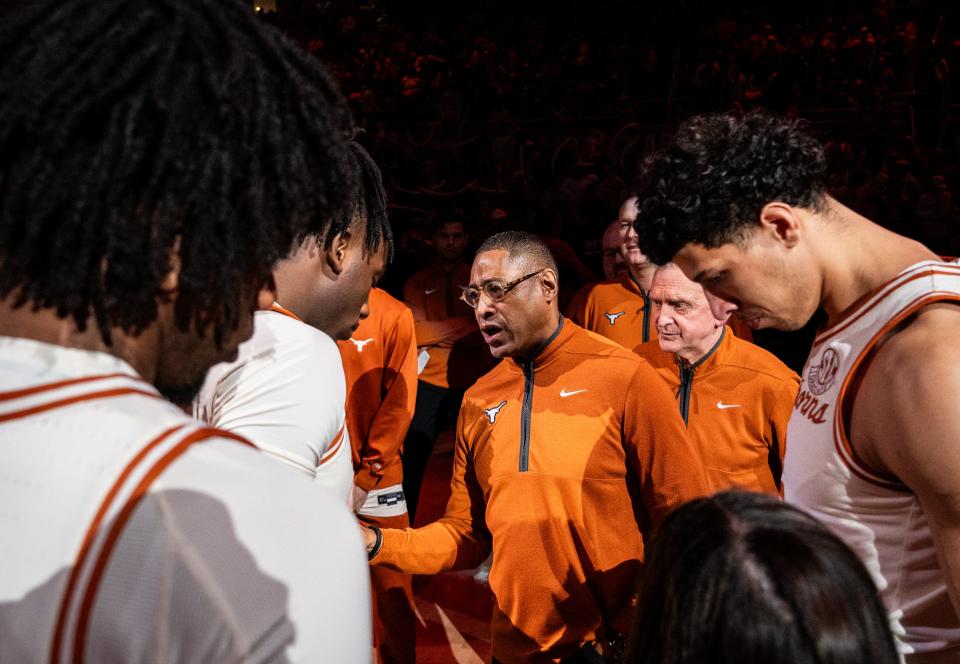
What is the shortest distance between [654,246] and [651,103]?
31.6 ft

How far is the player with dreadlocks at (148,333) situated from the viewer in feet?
2.27

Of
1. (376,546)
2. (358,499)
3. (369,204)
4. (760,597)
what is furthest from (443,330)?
(760,597)

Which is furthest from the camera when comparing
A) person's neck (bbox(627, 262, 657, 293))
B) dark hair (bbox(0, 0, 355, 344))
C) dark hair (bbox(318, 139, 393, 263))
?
person's neck (bbox(627, 262, 657, 293))

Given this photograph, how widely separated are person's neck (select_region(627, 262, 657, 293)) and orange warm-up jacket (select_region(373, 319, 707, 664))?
202 centimetres

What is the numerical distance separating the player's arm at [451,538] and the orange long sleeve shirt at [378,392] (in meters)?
1.39

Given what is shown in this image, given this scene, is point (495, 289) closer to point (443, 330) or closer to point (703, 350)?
point (703, 350)

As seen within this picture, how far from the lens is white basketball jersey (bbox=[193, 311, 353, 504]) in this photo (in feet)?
5.05

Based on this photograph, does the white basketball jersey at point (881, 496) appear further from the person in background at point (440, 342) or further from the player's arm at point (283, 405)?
the person in background at point (440, 342)

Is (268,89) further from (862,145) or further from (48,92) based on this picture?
(862,145)

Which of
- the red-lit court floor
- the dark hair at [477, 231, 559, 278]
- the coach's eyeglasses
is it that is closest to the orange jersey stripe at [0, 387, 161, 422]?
the coach's eyeglasses

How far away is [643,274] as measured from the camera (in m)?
4.64

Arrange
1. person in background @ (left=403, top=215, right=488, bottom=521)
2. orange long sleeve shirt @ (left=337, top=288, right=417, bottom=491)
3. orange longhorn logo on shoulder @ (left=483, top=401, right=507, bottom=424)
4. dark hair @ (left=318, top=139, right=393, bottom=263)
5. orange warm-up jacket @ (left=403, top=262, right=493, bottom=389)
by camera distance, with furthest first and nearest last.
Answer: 1. orange warm-up jacket @ (left=403, top=262, right=493, bottom=389)
2. person in background @ (left=403, top=215, right=488, bottom=521)
3. orange long sleeve shirt @ (left=337, top=288, right=417, bottom=491)
4. orange longhorn logo on shoulder @ (left=483, top=401, right=507, bottom=424)
5. dark hair @ (left=318, top=139, right=393, bottom=263)

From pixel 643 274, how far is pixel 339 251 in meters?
2.63

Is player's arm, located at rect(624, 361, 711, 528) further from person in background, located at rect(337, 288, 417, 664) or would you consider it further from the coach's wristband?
person in background, located at rect(337, 288, 417, 664)
